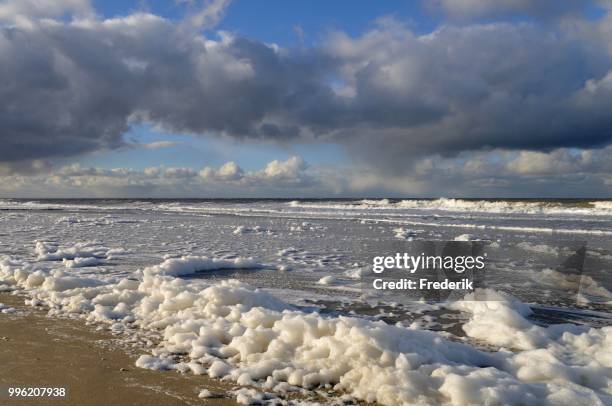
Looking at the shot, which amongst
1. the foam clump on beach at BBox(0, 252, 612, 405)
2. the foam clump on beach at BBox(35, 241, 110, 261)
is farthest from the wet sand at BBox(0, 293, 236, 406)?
the foam clump on beach at BBox(35, 241, 110, 261)

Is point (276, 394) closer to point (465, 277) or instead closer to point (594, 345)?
point (594, 345)

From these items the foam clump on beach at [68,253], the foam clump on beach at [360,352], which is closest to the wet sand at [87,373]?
the foam clump on beach at [360,352]

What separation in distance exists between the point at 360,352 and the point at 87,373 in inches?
99.1

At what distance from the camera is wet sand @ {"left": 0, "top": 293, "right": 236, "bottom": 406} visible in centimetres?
379

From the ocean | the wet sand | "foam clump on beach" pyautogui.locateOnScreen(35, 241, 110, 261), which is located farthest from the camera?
"foam clump on beach" pyautogui.locateOnScreen(35, 241, 110, 261)

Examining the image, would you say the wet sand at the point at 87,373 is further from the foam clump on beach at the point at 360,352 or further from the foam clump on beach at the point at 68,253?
the foam clump on beach at the point at 68,253

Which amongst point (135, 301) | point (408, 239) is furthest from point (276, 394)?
point (408, 239)

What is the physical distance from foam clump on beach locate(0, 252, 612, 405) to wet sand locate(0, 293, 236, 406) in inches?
8.4

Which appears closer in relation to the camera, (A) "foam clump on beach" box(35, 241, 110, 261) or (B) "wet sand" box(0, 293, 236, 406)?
(B) "wet sand" box(0, 293, 236, 406)

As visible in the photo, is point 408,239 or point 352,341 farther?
point 408,239

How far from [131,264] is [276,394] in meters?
8.01

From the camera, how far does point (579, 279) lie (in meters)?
9.75

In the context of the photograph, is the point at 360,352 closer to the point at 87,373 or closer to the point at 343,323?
the point at 343,323

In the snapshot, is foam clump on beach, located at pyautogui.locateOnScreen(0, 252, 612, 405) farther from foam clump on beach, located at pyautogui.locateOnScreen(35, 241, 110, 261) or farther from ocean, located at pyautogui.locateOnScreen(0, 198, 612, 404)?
foam clump on beach, located at pyautogui.locateOnScreen(35, 241, 110, 261)
